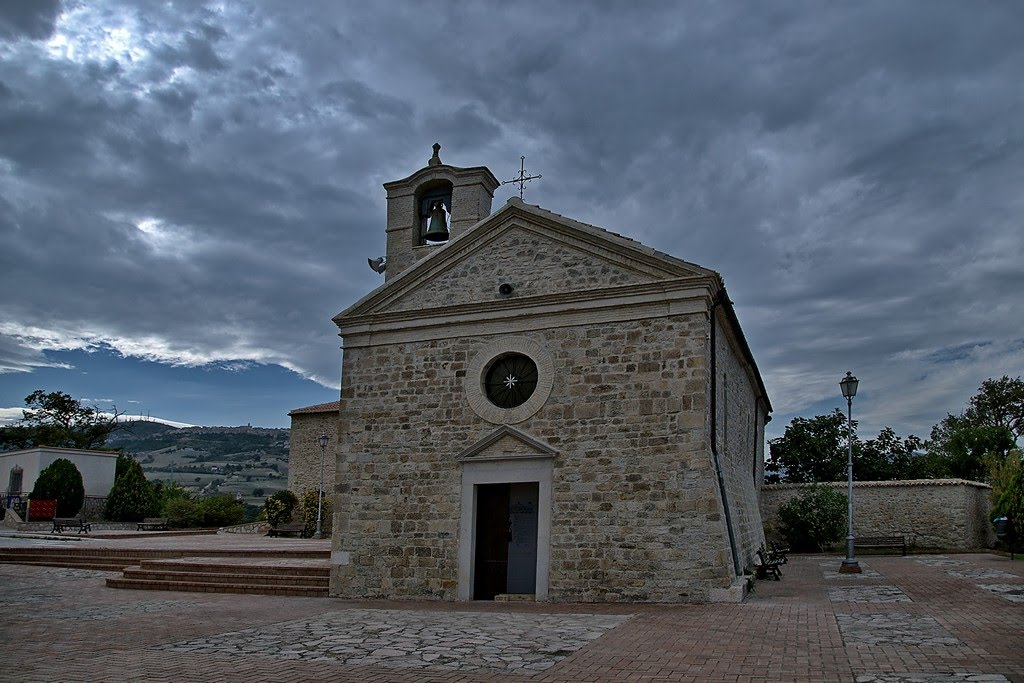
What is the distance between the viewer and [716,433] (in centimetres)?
1430

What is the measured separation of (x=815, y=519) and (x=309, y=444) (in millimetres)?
20706

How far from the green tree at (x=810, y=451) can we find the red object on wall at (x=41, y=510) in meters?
31.8

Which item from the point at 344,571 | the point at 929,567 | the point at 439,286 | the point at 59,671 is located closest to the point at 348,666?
the point at 59,671

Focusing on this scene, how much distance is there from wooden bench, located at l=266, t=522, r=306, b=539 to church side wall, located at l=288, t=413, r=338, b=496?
2.87 meters

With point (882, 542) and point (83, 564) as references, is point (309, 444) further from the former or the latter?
point (882, 542)

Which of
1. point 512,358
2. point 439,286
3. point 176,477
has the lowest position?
point 176,477

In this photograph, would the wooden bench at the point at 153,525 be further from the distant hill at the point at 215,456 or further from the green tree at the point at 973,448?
the green tree at the point at 973,448

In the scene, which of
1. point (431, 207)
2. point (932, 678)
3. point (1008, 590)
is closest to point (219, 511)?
point (431, 207)

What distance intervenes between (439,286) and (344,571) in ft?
19.7

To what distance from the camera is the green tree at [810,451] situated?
3466cm

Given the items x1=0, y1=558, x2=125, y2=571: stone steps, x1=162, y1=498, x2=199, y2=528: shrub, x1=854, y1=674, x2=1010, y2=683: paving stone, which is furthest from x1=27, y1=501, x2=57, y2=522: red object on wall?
x1=854, y1=674, x2=1010, y2=683: paving stone

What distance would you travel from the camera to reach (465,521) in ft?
47.0

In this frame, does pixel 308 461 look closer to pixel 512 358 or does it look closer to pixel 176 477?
pixel 512 358

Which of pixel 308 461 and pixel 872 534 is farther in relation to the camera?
pixel 308 461
